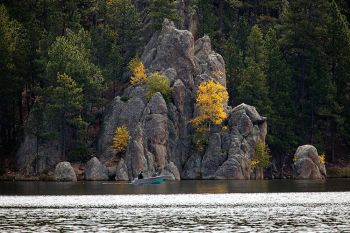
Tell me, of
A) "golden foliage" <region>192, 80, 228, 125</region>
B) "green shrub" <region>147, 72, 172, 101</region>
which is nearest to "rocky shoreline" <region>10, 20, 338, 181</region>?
"green shrub" <region>147, 72, 172, 101</region>

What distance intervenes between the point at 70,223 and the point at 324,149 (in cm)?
9972

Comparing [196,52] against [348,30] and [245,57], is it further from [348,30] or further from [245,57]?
[348,30]

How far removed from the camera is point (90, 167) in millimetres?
136625

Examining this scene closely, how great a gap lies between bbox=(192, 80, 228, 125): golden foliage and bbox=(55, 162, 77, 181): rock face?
23.8 metres

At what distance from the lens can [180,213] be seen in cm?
7012

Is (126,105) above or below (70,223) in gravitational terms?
above

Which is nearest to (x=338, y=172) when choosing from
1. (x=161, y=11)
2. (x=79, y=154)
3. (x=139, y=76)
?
(x=139, y=76)

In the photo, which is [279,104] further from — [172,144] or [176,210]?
[176,210]

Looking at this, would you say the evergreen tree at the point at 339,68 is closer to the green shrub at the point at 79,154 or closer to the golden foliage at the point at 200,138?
the golden foliage at the point at 200,138

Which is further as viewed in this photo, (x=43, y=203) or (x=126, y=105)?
(x=126, y=105)

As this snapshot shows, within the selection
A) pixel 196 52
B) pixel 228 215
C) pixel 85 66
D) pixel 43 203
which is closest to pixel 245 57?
pixel 196 52

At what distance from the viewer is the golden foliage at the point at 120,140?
14050 cm

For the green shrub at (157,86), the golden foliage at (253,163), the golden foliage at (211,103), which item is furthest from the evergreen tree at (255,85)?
the green shrub at (157,86)

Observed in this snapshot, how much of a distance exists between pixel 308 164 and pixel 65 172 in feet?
137
